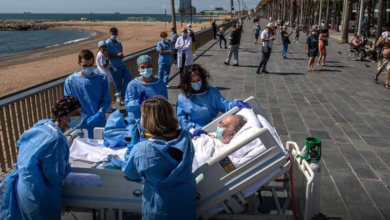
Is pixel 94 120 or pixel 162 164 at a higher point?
pixel 162 164

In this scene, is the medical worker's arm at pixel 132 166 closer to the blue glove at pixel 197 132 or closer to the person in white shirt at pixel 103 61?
the blue glove at pixel 197 132

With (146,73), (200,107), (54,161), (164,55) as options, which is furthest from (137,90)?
(164,55)

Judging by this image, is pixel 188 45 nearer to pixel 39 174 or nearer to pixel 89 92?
pixel 89 92

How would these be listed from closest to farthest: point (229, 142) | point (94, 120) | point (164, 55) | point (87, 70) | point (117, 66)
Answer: point (229, 142), point (94, 120), point (87, 70), point (117, 66), point (164, 55)

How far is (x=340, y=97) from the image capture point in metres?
9.53

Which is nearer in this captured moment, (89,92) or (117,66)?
(89,92)

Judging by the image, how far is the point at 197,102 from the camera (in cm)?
446

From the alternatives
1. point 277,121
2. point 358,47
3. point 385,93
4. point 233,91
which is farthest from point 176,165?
point 358,47

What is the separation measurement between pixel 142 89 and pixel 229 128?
172 cm

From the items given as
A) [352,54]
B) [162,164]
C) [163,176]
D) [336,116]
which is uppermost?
[162,164]

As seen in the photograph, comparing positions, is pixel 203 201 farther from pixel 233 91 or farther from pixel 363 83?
pixel 363 83

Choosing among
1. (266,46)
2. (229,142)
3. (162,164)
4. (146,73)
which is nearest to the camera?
(162,164)

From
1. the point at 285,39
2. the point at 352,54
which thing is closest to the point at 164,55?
the point at 285,39

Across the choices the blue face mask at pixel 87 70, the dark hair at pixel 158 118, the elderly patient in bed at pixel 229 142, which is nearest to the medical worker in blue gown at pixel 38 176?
the dark hair at pixel 158 118
